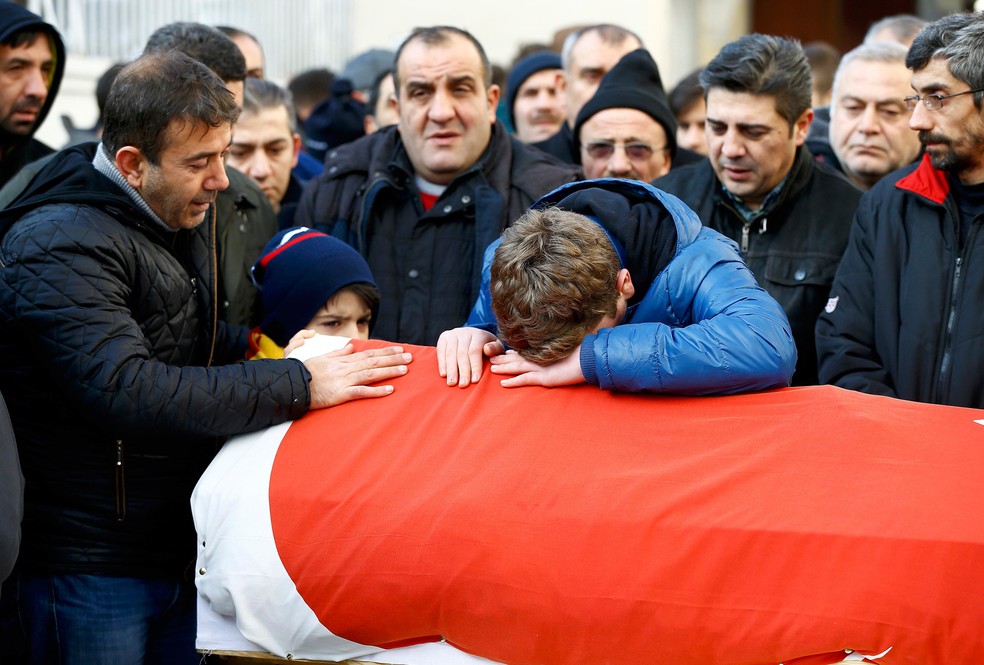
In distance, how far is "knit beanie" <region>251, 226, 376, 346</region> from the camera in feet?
11.1

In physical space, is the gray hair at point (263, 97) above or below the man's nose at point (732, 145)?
above

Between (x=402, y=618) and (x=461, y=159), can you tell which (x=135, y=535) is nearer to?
(x=402, y=618)

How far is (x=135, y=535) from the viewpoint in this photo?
2.88 meters

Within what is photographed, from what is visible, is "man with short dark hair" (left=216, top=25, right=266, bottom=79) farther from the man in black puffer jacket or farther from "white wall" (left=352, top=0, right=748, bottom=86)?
"white wall" (left=352, top=0, right=748, bottom=86)

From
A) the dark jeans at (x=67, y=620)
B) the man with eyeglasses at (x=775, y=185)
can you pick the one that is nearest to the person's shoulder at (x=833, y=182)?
the man with eyeglasses at (x=775, y=185)

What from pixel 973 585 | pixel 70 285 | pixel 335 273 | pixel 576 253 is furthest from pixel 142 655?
pixel 973 585

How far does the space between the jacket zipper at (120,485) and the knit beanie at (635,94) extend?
2.52 metres

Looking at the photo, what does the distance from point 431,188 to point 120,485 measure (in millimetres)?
1739

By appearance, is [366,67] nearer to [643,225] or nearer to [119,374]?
[643,225]

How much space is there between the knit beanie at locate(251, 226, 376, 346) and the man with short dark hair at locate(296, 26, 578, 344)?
48 cm

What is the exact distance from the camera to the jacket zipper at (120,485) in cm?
283

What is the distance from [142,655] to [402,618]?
0.78 metres

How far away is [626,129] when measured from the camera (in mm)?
4574

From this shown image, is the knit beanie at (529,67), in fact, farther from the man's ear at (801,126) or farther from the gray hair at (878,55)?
the man's ear at (801,126)
